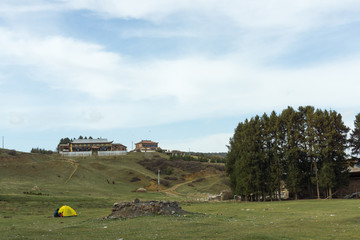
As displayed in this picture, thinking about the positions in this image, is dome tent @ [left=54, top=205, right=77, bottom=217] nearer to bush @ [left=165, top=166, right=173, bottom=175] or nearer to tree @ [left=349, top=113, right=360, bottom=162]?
tree @ [left=349, top=113, right=360, bottom=162]

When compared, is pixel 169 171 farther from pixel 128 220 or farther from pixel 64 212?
pixel 128 220

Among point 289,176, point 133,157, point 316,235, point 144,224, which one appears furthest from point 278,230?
point 133,157

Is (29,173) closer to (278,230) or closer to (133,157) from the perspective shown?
(133,157)

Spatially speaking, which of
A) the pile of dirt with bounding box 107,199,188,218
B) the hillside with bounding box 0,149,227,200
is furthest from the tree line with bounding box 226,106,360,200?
the pile of dirt with bounding box 107,199,188,218

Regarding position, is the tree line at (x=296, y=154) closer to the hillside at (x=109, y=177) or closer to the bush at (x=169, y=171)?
the hillside at (x=109, y=177)

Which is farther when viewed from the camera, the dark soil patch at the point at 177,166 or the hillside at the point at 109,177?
the dark soil patch at the point at 177,166

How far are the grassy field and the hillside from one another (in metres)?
0.27

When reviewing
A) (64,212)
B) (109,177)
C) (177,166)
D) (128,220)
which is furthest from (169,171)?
(128,220)

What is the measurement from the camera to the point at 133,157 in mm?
151875

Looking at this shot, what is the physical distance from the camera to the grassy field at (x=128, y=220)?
739 inches

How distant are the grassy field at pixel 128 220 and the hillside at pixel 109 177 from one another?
0.27 meters

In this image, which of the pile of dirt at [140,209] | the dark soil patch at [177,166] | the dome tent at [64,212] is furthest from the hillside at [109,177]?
the pile of dirt at [140,209]

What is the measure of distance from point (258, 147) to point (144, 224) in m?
39.2

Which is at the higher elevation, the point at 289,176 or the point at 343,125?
the point at 343,125
